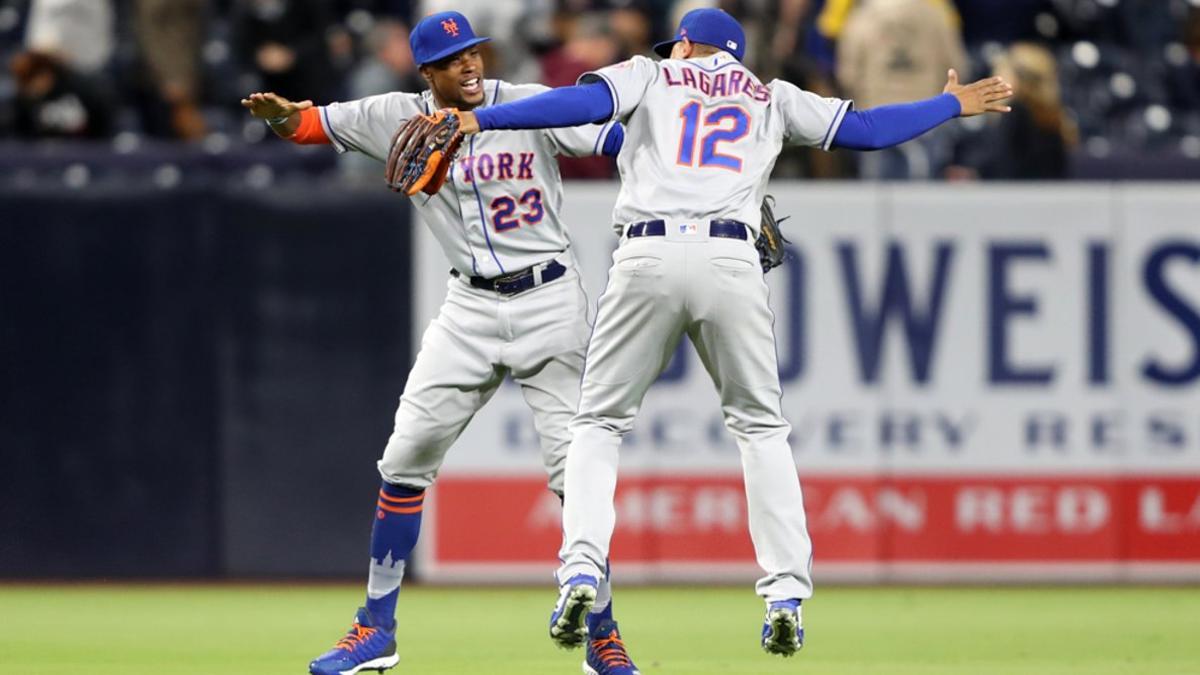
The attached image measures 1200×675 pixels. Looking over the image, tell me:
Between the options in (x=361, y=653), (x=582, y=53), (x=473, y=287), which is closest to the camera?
(x=361, y=653)

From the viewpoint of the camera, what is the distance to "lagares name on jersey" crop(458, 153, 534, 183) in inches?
280

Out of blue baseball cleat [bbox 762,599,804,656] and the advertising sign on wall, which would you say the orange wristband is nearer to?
blue baseball cleat [bbox 762,599,804,656]

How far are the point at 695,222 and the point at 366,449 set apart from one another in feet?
14.0

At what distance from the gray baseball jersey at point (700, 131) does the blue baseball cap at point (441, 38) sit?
0.57 metres

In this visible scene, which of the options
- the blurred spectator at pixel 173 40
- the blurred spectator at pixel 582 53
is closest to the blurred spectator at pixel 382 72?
the blurred spectator at pixel 582 53

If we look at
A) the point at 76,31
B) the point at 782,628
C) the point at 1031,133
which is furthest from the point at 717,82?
the point at 76,31

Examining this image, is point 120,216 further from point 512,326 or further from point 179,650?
point 512,326

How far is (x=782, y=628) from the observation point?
6.44 metres

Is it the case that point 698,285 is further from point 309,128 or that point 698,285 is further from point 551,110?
point 309,128

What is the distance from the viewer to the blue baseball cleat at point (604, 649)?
6.83 meters

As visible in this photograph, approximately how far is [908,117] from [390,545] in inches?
86.6

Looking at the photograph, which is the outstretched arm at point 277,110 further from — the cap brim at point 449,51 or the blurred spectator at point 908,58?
the blurred spectator at point 908,58

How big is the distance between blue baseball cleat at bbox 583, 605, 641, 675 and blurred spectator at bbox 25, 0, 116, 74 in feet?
21.5

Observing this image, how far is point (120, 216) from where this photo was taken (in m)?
10.6
